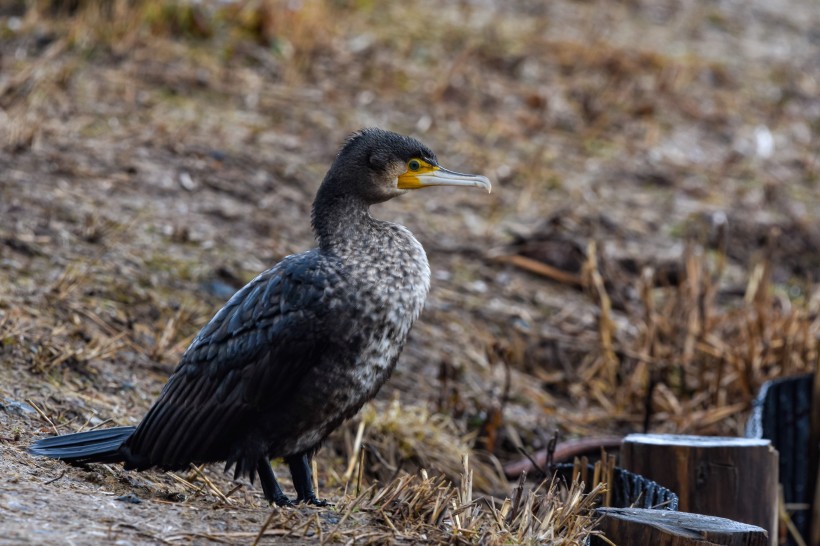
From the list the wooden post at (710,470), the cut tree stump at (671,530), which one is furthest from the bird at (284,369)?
the wooden post at (710,470)

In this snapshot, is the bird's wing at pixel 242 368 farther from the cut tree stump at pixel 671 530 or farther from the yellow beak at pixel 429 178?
the cut tree stump at pixel 671 530

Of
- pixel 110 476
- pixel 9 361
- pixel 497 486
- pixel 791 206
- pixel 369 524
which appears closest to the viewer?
pixel 369 524

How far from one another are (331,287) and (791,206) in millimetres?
5931

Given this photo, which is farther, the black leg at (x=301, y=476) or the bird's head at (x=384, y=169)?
the bird's head at (x=384, y=169)

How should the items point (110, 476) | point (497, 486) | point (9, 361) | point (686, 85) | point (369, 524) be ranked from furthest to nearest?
point (686, 85) < point (497, 486) < point (9, 361) < point (110, 476) < point (369, 524)

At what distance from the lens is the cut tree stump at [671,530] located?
119 inches

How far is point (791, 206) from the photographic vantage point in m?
8.45

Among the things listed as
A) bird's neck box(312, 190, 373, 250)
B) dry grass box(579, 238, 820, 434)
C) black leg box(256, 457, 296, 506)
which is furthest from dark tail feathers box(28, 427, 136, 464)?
dry grass box(579, 238, 820, 434)

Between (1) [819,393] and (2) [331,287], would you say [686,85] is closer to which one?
(1) [819,393]

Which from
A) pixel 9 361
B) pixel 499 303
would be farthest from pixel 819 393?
pixel 9 361

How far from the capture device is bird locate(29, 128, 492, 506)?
336 centimetres

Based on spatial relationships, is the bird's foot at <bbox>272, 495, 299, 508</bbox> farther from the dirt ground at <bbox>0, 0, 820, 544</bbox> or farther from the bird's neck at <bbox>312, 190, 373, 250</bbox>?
the bird's neck at <bbox>312, 190, 373, 250</bbox>

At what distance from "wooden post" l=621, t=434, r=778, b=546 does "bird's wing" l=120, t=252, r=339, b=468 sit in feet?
4.33

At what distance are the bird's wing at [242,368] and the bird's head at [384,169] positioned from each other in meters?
0.37
